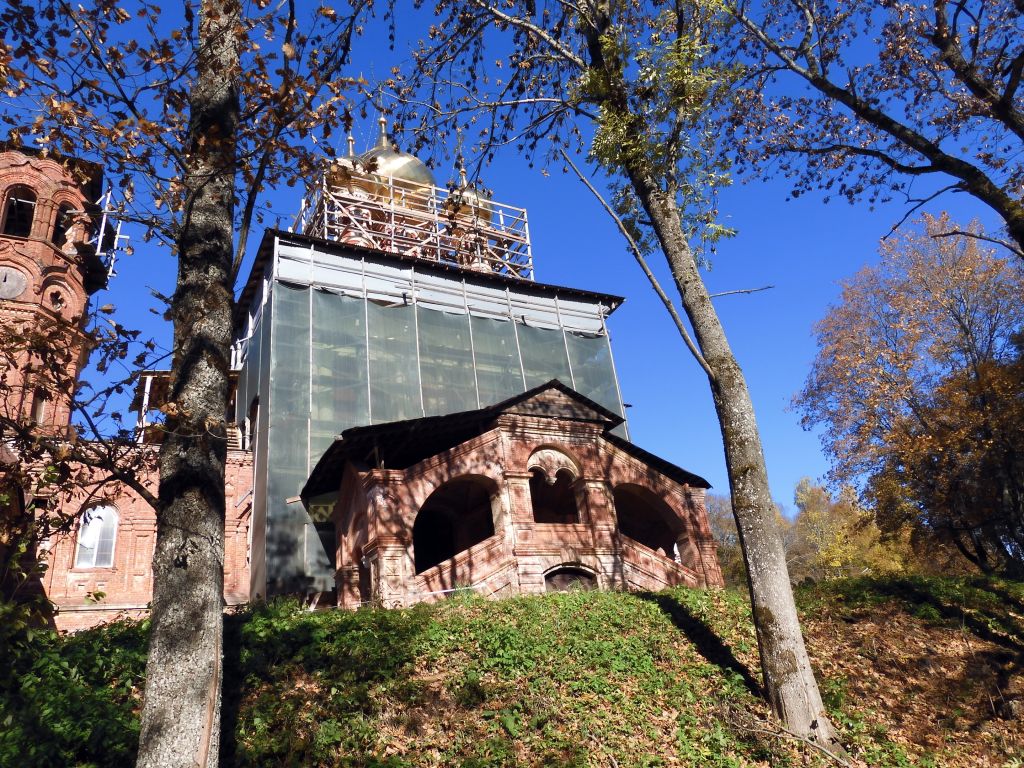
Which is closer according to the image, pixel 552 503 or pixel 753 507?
pixel 753 507

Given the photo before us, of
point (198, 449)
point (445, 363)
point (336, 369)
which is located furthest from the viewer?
point (445, 363)

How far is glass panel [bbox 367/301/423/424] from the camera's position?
2273 centimetres

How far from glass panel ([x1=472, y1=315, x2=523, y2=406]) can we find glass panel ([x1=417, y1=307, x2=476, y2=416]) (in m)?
0.41

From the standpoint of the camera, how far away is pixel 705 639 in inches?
410

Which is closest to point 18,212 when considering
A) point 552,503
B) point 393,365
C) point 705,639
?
point 393,365

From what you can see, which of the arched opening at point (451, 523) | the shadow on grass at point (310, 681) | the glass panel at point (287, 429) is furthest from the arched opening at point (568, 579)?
the glass panel at point (287, 429)

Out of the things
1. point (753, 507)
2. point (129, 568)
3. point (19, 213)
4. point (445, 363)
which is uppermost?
point (19, 213)

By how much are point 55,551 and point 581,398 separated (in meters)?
18.1

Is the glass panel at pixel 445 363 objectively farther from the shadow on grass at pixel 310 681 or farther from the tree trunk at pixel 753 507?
the tree trunk at pixel 753 507

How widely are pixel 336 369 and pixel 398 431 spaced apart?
24.6ft

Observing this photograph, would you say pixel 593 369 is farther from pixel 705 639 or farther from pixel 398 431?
pixel 705 639

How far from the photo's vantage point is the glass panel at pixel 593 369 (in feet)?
89.8

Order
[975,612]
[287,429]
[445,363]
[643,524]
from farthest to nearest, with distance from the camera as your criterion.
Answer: [445,363] < [643,524] < [287,429] < [975,612]

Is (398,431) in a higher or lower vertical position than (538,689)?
higher
